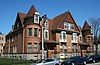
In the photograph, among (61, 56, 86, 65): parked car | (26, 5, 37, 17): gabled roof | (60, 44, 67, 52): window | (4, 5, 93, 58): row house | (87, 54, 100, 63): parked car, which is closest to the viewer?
(61, 56, 86, 65): parked car

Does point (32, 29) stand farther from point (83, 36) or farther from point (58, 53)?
point (83, 36)

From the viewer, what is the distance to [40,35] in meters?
41.3

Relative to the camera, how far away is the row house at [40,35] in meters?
39.3

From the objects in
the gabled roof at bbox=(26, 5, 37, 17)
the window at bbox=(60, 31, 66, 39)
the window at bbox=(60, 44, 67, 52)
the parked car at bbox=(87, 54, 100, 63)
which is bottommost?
the parked car at bbox=(87, 54, 100, 63)

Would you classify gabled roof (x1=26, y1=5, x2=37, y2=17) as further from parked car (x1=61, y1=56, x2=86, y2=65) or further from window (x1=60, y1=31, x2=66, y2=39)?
parked car (x1=61, y1=56, x2=86, y2=65)

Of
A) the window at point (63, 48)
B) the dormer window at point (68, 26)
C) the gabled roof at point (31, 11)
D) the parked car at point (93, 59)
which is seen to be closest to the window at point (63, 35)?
the dormer window at point (68, 26)

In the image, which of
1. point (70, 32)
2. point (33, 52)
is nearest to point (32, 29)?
point (33, 52)

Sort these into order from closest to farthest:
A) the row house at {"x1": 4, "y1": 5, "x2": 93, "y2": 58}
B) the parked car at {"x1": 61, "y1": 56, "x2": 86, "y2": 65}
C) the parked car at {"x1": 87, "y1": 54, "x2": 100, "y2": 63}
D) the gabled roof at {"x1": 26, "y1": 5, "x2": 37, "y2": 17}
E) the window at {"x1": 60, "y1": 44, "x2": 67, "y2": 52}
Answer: the parked car at {"x1": 61, "y1": 56, "x2": 86, "y2": 65} < the parked car at {"x1": 87, "y1": 54, "x2": 100, "y2": 63} < the row house at {"x1": 4, "y1": 5, "x2": 93, "y2": 58} < the gabled roof at {"x1": 26, "y1": 5, "x2": 37, "y2": 17} < the window at {"x1": 60, "y1": 44, "x2": 67, "y2": 52}

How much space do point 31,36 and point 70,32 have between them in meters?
12.9

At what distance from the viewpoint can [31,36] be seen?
39.1m

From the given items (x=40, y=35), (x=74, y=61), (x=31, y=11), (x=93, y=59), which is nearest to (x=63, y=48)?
(x=40, y=35)

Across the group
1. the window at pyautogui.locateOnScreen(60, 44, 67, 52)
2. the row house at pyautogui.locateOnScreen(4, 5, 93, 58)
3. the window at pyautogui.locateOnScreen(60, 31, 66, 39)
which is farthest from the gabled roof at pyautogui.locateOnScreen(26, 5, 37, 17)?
the window at pyautogui.locateOnScreen(60, 44, 67, 52)

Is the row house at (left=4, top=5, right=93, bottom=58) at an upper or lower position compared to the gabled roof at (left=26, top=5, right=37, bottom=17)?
lower

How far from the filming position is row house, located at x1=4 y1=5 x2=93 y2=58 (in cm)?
3931
